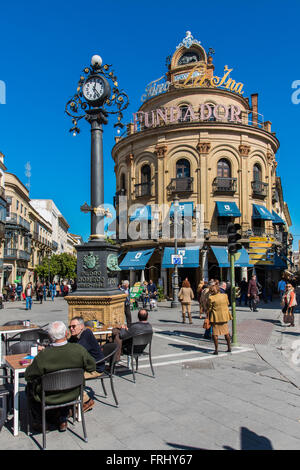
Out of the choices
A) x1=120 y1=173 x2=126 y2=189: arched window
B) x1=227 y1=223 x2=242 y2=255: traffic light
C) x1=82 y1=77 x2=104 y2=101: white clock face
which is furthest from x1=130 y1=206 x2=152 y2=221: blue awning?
x1=227 y1=223 x2=242 y2=255: traffic light

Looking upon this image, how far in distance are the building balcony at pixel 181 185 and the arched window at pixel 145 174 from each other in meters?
2.61

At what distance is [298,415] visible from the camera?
4891mm

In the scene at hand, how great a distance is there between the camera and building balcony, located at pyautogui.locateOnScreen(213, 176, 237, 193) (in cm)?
2867

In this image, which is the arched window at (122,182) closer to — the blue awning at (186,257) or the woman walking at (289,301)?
the blue awning at (186,257)

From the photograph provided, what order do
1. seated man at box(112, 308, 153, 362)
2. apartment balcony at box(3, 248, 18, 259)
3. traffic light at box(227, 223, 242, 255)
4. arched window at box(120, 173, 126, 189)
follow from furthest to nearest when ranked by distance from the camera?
1. apartment balcony at box(3, 248, 18, 259)
2. arched window at box(120, 173, 126, 189)
3. traffic light at box(227, 223, 242, 255)
4. seated man at box(112, 308, 153, 362)

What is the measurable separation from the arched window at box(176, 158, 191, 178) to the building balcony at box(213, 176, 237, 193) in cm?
237

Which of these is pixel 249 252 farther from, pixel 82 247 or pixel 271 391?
pixel 271 391

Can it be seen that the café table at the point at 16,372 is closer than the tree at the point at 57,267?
Yes

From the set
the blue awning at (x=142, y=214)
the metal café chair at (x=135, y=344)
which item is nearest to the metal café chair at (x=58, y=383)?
the metal café chair at (x=135, y=344)

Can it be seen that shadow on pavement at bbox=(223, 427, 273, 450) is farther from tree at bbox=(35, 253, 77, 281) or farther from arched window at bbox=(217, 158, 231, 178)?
tree at bbox=(35, 253, 77, 281)

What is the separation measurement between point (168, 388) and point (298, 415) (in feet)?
6.74

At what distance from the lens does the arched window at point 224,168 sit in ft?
96.8

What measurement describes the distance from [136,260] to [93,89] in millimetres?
19000
